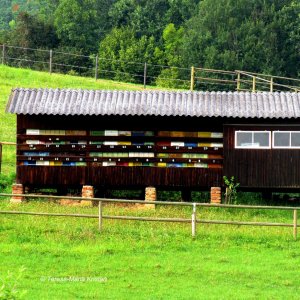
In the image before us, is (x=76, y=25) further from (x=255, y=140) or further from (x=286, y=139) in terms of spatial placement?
(x=286, y=139)

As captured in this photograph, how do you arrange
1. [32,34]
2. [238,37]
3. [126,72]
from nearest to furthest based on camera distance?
[126,72]
[238,37]
[32,34]

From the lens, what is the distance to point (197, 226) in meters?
29.9

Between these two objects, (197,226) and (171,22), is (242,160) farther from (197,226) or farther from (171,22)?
(171,22)

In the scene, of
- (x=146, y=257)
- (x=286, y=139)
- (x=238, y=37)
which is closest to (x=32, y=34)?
(x=238, y=37)

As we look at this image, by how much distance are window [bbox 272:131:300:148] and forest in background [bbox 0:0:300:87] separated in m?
33.6

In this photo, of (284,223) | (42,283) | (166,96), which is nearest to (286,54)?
(166,96)

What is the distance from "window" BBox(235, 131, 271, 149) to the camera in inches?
1377

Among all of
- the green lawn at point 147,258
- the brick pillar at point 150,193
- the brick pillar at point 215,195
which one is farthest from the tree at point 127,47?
the green lawn at point 147,258

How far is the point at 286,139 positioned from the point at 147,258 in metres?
8.69

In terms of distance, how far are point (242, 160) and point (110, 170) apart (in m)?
3.65

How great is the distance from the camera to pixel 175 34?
Result: 88312mm

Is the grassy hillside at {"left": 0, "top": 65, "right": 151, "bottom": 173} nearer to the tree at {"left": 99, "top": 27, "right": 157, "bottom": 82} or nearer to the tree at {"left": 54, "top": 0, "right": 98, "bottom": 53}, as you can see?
the tree at {"left": 99, "top": 27, "right": 157, "bottom": 82}

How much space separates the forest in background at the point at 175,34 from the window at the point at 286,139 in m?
33.6

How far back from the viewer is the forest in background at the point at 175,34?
77.8 meters
